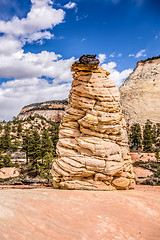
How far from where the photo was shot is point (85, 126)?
11.4 metres

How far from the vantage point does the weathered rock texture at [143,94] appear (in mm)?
61500

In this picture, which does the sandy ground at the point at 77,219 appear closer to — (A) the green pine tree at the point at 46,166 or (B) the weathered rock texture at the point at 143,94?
(A) the green pine tree at the point at 46,166

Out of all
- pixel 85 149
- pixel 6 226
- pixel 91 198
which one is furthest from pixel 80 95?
pixel 6 226

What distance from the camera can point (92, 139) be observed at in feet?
36.4

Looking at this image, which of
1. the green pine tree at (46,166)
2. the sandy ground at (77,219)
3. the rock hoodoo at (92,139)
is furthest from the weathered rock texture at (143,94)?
the sandy ground at (77,219)

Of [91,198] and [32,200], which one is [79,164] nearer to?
[91,198]

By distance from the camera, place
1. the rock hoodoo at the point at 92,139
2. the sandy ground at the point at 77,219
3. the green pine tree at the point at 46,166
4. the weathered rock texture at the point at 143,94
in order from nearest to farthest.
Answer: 1. the sandy ground at the point at 77,219
2. the rock hoodoo at the point at 92,139
3. the green pine tree at the point at 46,166
4. the weathered rock texture at the point at 143,94

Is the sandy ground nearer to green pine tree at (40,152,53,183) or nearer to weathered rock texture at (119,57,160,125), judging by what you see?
green pine tree at (40,152,53,183)

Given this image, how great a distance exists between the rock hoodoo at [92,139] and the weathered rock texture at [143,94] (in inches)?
2029

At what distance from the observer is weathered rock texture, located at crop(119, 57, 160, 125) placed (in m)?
61.5

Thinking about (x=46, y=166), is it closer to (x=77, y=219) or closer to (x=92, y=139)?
(x=92, y=139)

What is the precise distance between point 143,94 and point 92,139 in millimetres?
60290

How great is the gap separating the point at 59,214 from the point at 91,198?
258cm

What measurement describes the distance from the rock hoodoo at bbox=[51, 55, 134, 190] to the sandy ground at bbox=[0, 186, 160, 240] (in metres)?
2.47
